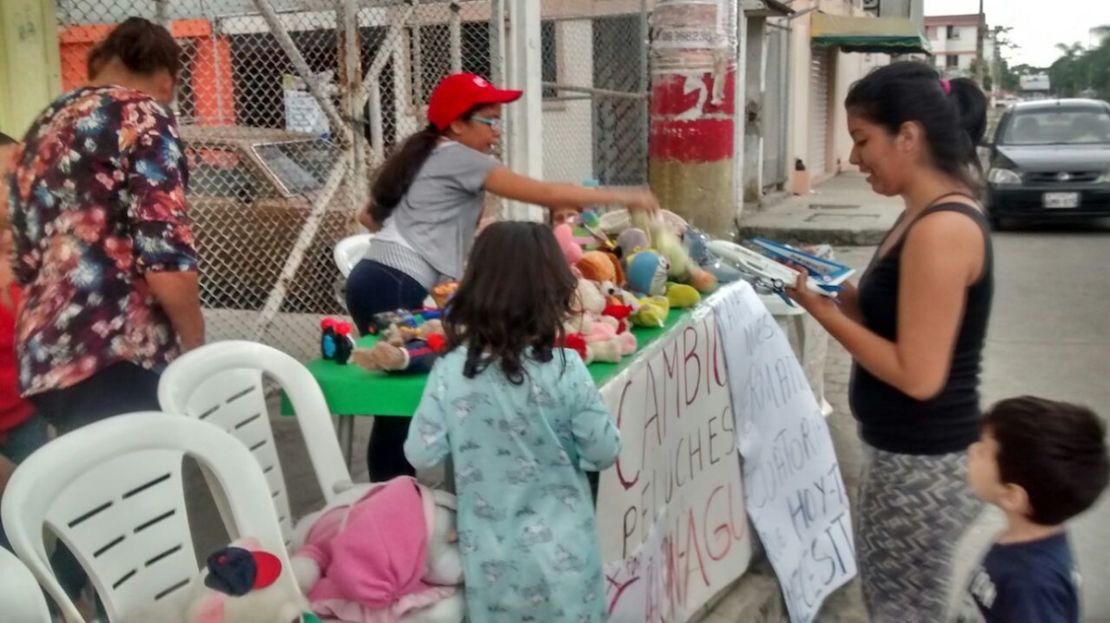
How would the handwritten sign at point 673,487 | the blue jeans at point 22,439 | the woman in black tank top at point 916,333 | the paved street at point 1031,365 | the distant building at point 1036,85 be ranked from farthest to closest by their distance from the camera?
1. the distant building at point 1036,85
2. the paved street at point 1031,365
3. the blue jeans at point 22,439
4. the handwritten sign at point 673,487
5. the woman in black tank top at point 916,333

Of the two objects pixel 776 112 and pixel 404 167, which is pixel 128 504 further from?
pixel 776 112

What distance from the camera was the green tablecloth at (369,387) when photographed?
9.14 ft

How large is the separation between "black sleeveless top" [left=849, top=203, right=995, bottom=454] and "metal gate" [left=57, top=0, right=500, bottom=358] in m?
3.48

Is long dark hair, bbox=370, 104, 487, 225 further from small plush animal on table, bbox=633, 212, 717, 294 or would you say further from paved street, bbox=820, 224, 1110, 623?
paved street, bbox=820, 224, 1110, 623

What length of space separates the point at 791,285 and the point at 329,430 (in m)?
1.26

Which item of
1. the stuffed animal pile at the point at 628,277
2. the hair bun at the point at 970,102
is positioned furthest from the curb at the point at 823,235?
the hair bun at the point at 970,102

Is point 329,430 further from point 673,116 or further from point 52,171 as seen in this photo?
point 673,116

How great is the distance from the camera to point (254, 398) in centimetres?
312

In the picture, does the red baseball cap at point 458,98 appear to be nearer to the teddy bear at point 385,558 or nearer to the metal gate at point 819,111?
the teddy bear at point 385,558

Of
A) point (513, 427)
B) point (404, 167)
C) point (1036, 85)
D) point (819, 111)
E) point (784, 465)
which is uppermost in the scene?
point (1036, 85)

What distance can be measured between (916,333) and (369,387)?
4.40ft

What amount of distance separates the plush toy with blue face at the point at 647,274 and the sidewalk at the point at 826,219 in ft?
26.2

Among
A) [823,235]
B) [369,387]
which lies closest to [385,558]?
[369,387]

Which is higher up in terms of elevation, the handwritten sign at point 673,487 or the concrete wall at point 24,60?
the concrete wall at point 24,60
